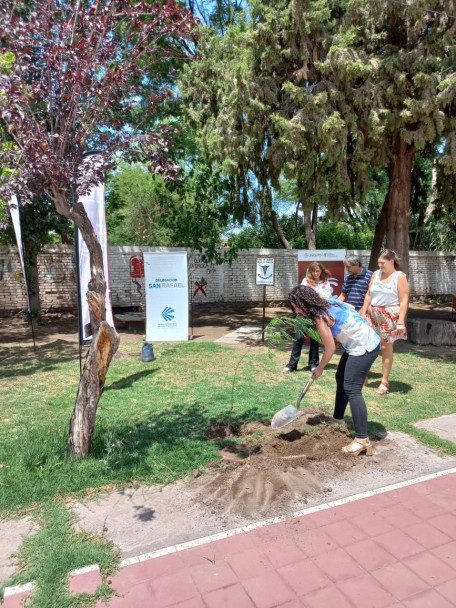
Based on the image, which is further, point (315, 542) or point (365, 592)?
point (315, 542)

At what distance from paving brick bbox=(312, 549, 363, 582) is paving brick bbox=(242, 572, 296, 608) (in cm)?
26

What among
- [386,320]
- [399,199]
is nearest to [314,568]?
[386,320]

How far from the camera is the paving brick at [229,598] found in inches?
90.0

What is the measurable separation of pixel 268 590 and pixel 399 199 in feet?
29.5

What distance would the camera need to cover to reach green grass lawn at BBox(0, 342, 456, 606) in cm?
338

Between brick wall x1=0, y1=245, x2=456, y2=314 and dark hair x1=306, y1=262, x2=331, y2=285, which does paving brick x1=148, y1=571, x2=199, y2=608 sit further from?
brick wall x1=0, y1=245, x2=456, y2=314

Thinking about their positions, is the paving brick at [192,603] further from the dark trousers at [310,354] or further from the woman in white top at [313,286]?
the dark trousers at [310,354]

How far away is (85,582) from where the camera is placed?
244cm

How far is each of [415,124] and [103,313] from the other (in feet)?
25.6

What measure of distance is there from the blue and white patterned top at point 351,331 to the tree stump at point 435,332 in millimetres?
5858

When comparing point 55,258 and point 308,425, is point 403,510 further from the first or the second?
point 55,258

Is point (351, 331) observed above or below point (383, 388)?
above

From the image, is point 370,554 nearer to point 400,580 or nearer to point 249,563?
point 400,580

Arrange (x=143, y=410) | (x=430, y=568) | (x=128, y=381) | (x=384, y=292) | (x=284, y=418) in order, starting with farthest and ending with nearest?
(x=128, y=381), (x=384, y=292), (x=143, y=410), (x=284, y=418), (x=430, y=568)
